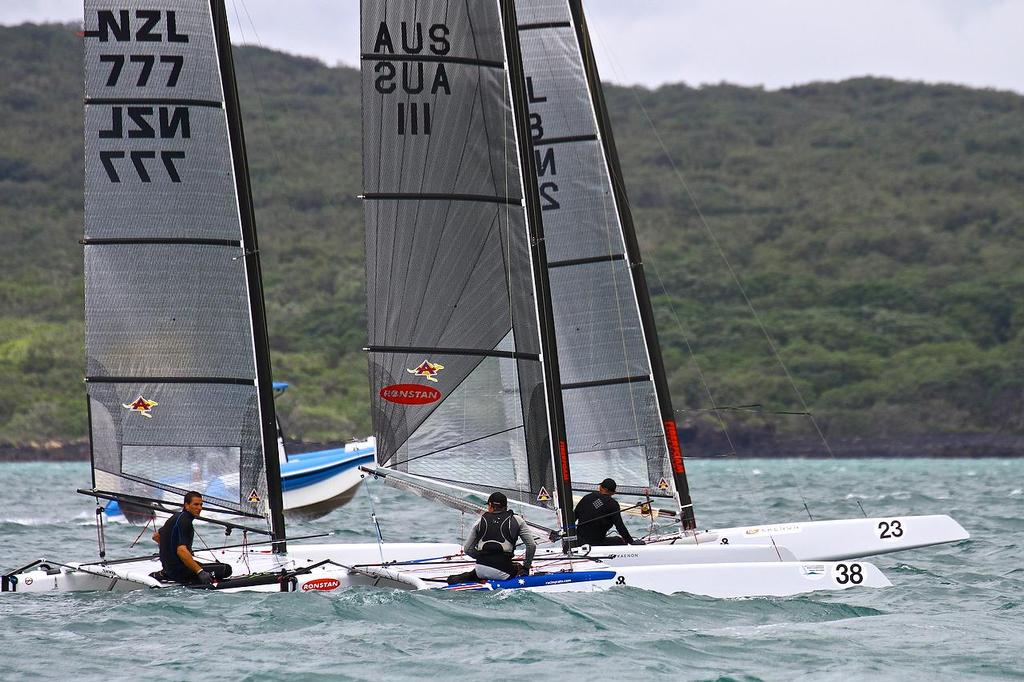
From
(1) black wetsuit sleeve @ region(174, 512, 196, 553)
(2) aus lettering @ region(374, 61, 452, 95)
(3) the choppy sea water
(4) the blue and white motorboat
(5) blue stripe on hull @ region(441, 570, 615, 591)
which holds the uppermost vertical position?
(2) aus lettering @ region(374, 61, 452, 95)

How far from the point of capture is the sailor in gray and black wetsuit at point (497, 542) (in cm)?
1359

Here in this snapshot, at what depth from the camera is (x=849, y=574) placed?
14.0 metres

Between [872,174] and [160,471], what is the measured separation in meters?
106

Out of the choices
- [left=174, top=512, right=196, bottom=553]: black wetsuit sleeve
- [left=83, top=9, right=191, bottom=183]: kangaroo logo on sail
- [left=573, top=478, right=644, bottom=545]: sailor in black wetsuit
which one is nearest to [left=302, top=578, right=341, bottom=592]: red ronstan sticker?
[left=174, top=512, right=196, bottom=553]: black wetsuit sleeve

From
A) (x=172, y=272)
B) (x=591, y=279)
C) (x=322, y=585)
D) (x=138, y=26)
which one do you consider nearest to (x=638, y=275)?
(x=591, y=279)

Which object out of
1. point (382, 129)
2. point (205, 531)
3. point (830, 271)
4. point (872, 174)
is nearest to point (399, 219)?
point (382, 129)

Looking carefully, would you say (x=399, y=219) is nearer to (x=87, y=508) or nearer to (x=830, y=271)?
(x=87, y=508)

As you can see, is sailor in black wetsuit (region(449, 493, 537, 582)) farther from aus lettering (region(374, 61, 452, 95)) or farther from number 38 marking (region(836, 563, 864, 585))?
aus lettering (region(374, 61, 452, 95))

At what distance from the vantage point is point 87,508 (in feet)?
95.8

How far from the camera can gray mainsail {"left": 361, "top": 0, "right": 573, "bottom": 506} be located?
49.4 ft

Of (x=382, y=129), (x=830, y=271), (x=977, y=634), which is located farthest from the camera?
(x=830, y=271)

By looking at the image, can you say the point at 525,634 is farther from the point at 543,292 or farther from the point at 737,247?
the point at 737,247

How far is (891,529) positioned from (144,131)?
8.83 meters

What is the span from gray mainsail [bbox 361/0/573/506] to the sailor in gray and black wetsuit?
1317mm
